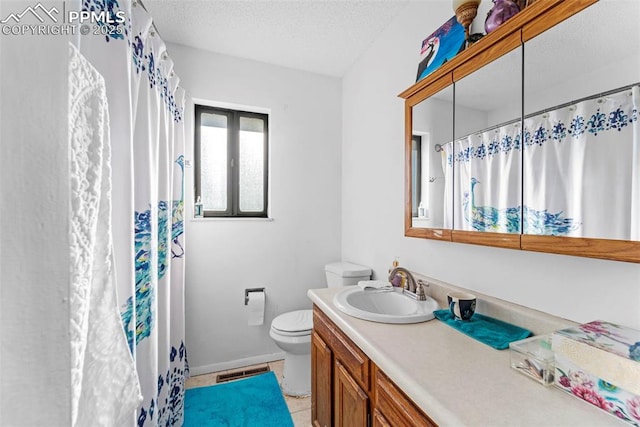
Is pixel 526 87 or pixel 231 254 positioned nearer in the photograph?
pixel 526 87

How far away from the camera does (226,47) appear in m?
2.04

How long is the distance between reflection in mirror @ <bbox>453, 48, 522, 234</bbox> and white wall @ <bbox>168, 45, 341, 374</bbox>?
137cm

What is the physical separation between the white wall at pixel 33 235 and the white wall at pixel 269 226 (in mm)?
1873

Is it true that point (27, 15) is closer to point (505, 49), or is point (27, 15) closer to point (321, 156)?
point (505, 49)

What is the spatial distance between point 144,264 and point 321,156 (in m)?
1.67

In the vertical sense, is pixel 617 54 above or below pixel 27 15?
above

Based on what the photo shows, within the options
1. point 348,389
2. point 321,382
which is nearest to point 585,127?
point 348,389

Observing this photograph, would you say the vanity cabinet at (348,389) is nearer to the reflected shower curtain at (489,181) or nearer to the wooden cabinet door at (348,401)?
the wooden cabinet door at (348,401)

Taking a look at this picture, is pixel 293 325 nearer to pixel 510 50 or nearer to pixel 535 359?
pixel 535 359

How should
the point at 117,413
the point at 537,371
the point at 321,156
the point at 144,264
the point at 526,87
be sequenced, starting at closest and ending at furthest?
the point at 117,413
the point at 537,371
the point at 526,87
the point at 144,264
the point at 321,156

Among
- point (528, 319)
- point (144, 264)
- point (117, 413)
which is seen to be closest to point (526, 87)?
point (528, 319)

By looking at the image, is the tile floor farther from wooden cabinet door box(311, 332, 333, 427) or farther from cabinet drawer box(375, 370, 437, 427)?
cabinet drawer box(375, 370, 437, 427)

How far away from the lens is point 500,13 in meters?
0.95

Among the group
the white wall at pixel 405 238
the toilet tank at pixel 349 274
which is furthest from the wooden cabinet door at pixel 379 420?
the toilet tank at pixel 349 274
